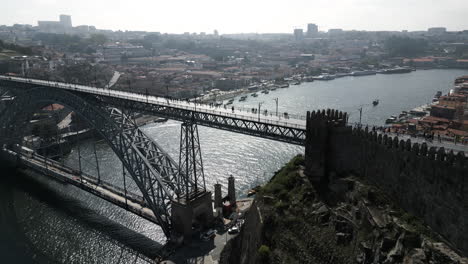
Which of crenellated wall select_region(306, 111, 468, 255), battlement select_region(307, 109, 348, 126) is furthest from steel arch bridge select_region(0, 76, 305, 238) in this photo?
crenellated wall select_region(306, 111, 468, 255)

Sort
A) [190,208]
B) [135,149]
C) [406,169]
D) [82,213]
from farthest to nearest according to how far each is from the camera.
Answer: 1. [82,213]
2. [135,149]
3. [190,208]
4. [406,169]

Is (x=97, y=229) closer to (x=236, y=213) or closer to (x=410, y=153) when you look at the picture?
(x=236, y=213)

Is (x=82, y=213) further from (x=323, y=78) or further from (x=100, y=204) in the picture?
(x=323, y=78)

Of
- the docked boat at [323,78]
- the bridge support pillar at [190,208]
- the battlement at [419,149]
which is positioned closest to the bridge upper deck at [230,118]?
the bridge support pillar at [190,208]

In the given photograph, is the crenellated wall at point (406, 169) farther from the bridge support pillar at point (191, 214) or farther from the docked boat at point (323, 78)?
the docked boat at point (323, 78)

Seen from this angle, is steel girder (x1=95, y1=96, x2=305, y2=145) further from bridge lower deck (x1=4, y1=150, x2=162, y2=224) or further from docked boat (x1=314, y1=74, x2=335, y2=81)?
docked boat (x1=314, y1=74, x2=335, y2=81)

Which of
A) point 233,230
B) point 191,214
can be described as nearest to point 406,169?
point 233,230
